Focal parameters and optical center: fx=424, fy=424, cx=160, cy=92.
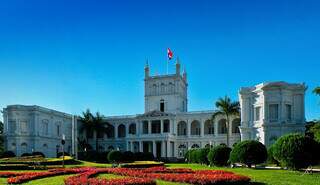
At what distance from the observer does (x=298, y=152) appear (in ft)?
84.2

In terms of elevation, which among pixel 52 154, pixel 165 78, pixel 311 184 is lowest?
pixel 52 154

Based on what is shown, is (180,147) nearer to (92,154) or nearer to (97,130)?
(97,130)

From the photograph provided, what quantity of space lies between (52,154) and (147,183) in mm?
67653

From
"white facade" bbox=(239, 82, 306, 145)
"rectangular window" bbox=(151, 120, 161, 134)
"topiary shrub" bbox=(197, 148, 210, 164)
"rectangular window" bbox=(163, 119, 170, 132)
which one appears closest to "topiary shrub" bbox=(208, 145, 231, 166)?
"topiary shrub" bbox=(197, 148, 210, 164)

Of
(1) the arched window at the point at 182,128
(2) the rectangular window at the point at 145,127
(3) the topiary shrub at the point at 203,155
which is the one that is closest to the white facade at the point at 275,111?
(3) the topiary shrub at the point at 203,155

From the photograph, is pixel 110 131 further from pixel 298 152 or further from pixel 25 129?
pixel 298 152

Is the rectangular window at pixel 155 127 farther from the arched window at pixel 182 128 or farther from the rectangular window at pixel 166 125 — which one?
the arched window at pixel 182 128

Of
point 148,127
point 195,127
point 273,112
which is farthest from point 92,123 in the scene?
point 273,112

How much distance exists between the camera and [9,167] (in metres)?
35.0

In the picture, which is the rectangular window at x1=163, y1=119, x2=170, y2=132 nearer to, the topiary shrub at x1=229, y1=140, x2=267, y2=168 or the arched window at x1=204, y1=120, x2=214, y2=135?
the arched window at x1=204, y1=120, x2=214, y2=135

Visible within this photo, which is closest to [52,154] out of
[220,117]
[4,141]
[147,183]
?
[4,141]

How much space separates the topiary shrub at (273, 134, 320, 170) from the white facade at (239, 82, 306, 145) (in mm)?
30388

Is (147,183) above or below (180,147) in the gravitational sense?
above

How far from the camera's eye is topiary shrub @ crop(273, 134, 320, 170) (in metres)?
25.7
